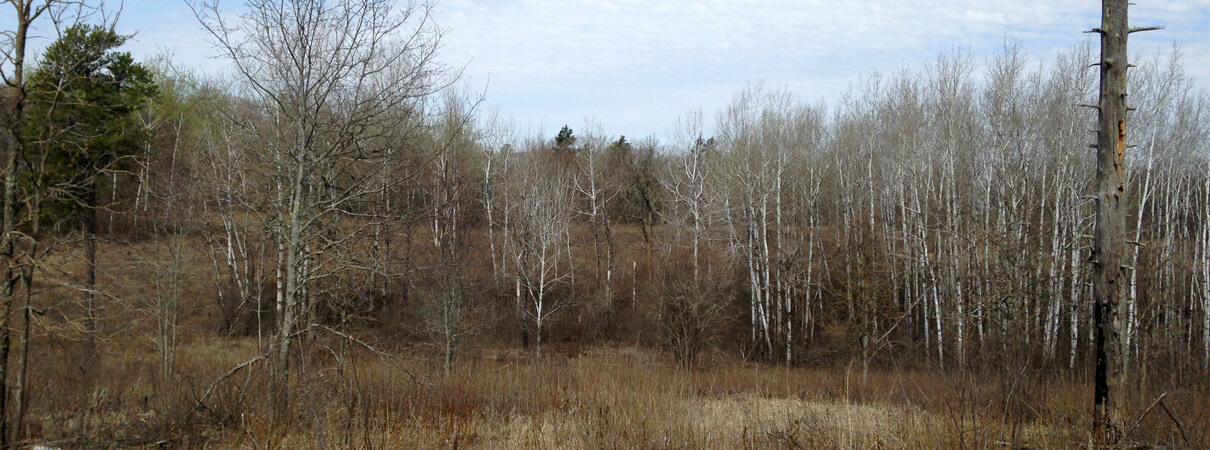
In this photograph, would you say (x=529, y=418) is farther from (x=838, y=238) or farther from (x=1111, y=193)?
(x=838, y=238)

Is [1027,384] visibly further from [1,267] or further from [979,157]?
[979,157]

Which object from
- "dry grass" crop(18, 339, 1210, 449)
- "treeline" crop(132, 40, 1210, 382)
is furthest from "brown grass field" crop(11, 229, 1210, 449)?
"treeline" crop(132, 40, 1210, 382)

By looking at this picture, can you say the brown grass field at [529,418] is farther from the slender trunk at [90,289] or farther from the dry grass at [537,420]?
the slender trunk at [90,289]

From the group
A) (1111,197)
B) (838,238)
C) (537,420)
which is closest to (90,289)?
(537,420)

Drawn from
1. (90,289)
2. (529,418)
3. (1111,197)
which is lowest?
(529,418)

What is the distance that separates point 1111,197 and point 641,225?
103 ft

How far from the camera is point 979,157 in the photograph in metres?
23.2

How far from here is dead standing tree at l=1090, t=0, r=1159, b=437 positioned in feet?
24.1

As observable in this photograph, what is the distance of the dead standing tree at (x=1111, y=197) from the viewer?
7.33 meters

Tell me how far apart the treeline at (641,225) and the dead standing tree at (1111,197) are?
4.11 meters

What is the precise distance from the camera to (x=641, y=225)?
127 feet

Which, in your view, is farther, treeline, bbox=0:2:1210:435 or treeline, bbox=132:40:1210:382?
treeline, bbox=132:40:1210:382

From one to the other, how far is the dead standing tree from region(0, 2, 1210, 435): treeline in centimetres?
411

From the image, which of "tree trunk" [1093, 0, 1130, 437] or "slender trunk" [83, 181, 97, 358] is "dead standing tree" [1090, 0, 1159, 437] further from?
"slender trunk" [83, 181, 97, 358]
